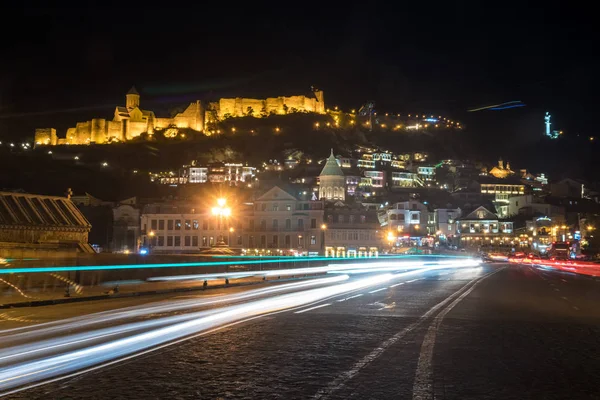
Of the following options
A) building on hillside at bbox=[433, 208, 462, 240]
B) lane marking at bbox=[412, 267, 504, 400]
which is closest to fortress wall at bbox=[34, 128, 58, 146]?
building on hillside at bbox=[433, 208, 462, 240]

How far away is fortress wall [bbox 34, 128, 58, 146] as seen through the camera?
18925 cm

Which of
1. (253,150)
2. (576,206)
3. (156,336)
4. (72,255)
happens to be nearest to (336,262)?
(72,255)

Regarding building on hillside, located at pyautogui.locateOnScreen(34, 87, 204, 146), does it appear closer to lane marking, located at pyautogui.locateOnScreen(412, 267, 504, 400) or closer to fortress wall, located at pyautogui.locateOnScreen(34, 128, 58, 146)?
fortress wall, located at pyautogui.locateOnScreen(34, 128, 58, 146)

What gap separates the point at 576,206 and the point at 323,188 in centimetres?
6285

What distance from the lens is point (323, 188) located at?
133500 millimetres

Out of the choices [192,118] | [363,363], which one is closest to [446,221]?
[192,118]

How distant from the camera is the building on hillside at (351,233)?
284 ft

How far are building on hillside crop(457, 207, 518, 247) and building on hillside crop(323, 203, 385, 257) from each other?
123 feet

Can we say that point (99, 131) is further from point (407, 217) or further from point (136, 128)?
point (407, 217)

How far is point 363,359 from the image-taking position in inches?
349

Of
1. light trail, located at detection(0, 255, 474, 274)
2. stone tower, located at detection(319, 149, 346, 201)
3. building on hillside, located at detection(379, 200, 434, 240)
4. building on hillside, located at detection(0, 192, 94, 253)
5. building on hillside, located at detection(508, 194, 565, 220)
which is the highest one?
stone tower, located at detection(319, 149, 346, 201)

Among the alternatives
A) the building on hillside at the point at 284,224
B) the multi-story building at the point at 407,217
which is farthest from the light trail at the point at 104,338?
the multi-story building at the point at 407,217

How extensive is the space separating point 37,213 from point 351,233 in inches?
2432

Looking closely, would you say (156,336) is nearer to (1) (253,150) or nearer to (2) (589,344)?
(2) (589,344)
